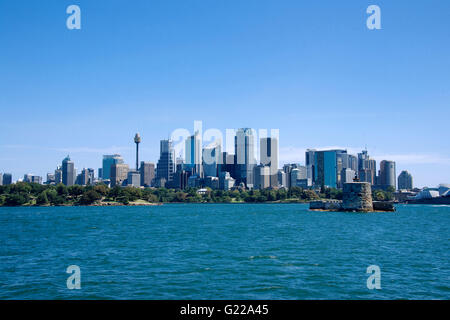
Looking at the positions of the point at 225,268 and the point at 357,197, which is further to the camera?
the point at 357,197

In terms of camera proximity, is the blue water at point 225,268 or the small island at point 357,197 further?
the small island at point 357,197

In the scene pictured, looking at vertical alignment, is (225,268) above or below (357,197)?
below

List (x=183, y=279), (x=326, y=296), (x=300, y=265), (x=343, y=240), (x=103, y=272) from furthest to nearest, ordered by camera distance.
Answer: (x=343, y=240)
(x=300, y=265)
(x=103, y=272)
(x=183, y=279)
(x=326, y=296)

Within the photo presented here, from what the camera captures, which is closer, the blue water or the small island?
the blue water
